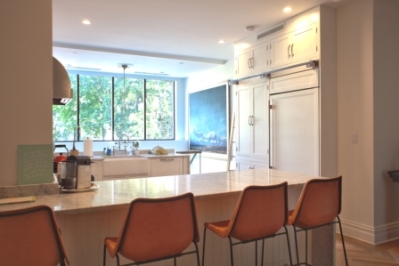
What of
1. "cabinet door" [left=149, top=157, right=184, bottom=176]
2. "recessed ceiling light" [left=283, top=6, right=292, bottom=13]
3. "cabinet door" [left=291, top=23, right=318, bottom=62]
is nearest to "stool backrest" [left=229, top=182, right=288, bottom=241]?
"cabinet door" [left=291, top=23, right=318, bottom=62]

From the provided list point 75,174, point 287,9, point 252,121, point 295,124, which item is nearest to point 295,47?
point 287,9

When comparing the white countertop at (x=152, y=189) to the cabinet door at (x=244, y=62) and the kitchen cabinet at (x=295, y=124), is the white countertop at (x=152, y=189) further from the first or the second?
the cabinet door at (x=244, y=62)

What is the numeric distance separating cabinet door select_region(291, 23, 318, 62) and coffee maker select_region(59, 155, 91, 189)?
2.86m

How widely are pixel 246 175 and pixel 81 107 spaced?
5.24m

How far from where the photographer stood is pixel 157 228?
1.53 m

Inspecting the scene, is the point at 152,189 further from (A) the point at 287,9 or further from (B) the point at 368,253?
(A) the point at 287,9

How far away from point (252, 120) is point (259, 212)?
2.87m

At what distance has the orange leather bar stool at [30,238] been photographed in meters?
1.25

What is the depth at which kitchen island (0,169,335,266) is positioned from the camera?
5.74ft

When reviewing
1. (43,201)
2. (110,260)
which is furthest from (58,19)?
(110,260)

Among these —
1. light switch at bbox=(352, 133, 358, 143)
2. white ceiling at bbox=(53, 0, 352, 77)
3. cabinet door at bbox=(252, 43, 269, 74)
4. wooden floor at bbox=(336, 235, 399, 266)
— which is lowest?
wooden floor at bbox=(336, 235, 399, 266)

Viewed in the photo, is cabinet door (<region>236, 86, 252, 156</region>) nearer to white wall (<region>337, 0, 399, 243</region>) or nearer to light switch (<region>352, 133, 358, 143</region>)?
white wall (<region>337, 0, 399, 243</region>)

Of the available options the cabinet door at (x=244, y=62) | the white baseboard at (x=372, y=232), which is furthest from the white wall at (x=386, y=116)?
the cabinet door at (x=244, y=62)

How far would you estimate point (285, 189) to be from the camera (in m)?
1.93
